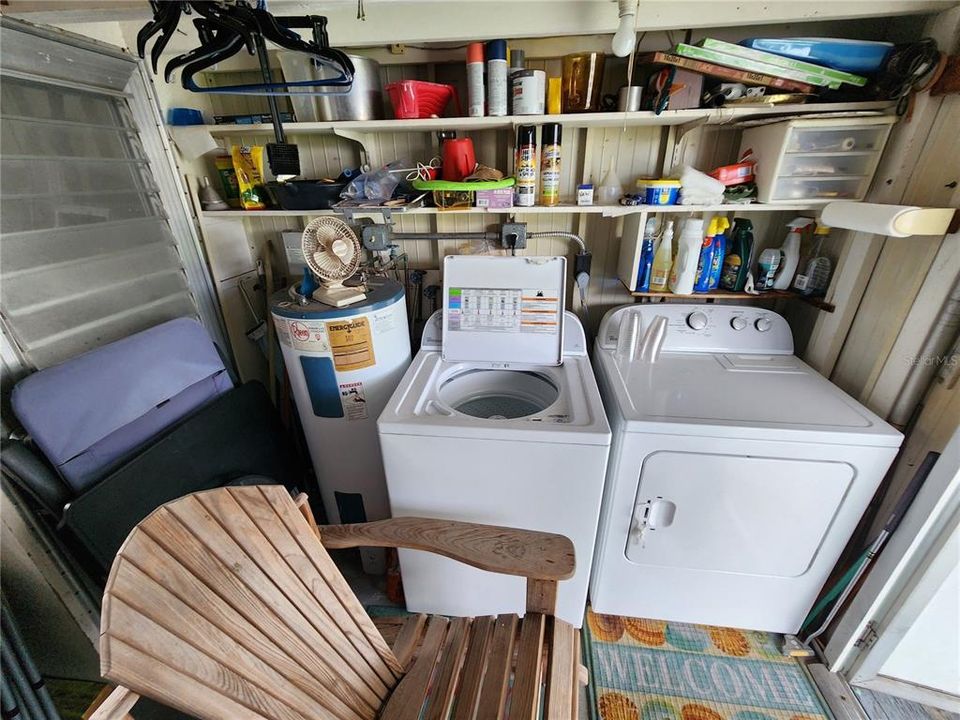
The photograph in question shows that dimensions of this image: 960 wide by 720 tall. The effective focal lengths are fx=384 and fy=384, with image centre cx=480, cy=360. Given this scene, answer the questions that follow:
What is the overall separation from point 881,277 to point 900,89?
0.57 m

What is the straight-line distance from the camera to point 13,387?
1.07 metres

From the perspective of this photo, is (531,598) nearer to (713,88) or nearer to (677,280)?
(677,280)

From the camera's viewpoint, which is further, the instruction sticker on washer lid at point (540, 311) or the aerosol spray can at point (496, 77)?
the instruction sticker on washer lid at point (540, 311)

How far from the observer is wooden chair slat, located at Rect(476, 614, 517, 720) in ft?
2.86

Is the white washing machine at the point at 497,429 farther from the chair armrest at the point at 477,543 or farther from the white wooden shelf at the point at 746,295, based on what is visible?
the white wooden shelf at the point at 746,295

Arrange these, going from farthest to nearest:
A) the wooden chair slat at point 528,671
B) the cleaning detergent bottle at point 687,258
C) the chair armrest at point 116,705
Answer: the cleaning detergent bottle at point 687,258 → the wooden chair slat at point 528,671 → the chair armrest at point 116,705

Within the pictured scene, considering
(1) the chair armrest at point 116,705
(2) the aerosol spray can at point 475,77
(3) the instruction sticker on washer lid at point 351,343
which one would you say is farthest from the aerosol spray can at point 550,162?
(1) the chair armrest at point 116,705

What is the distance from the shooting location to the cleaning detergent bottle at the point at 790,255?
61.4 inches

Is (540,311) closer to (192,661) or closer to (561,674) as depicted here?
(561,674)

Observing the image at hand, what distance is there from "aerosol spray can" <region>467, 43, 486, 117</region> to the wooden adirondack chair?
1370 mm

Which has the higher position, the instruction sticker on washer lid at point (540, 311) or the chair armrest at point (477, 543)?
the instruction sticker on washer lid at point (540, 311)

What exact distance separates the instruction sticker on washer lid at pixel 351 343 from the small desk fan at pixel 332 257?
0.08m

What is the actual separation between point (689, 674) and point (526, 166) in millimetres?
1976

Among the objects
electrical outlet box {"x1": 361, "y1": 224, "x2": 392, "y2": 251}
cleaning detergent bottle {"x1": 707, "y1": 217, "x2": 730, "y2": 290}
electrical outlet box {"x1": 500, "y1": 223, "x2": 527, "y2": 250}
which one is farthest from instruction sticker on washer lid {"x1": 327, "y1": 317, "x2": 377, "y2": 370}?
cleaning detergent bottle {"x1": 707, "y1": 217, "x2": 730, "y2": 290}
